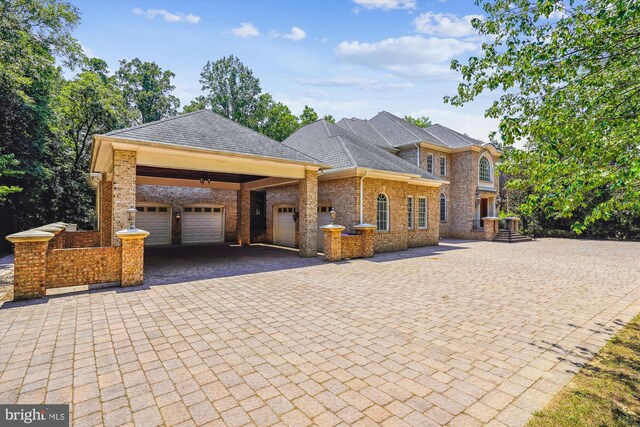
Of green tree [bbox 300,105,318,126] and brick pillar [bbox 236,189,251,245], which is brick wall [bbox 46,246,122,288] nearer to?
brick pillar [bbox 236,189,251,245]

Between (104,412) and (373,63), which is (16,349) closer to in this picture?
(104,412)

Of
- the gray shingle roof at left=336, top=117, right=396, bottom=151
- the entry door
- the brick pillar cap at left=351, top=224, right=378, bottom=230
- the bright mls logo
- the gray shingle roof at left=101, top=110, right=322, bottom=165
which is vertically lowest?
the bright mls logo

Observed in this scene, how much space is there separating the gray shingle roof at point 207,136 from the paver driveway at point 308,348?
161 inches

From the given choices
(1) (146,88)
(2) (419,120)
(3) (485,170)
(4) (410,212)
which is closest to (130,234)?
(4) (410,212)

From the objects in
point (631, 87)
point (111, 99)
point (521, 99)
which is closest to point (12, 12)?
point (111, 99)

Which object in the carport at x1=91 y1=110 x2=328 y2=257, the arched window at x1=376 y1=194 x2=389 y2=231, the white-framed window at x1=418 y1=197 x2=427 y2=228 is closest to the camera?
the carport at x1=91 y1=110 x2=328 y2=257

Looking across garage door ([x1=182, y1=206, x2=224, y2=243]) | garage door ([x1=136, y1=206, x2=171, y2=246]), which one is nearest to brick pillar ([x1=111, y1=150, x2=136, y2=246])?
garage door ([x1=136, y1=206, x2=171, y2=246])

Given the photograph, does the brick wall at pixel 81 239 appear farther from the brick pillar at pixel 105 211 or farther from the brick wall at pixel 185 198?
the brick wall at pixel 185 198

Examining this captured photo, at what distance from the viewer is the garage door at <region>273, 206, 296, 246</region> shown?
16.4 meters

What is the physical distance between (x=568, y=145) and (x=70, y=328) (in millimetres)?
7686

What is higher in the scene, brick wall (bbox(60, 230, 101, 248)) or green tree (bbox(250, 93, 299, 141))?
green tree (bbox(250, 93, 299, 141))

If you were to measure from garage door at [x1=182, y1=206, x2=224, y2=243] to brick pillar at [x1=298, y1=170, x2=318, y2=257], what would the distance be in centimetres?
849

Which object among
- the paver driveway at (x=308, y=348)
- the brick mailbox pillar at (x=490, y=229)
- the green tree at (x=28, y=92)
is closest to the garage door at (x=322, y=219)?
the paver driveway at (x=308, y=348)

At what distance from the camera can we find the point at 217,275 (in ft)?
29.3
